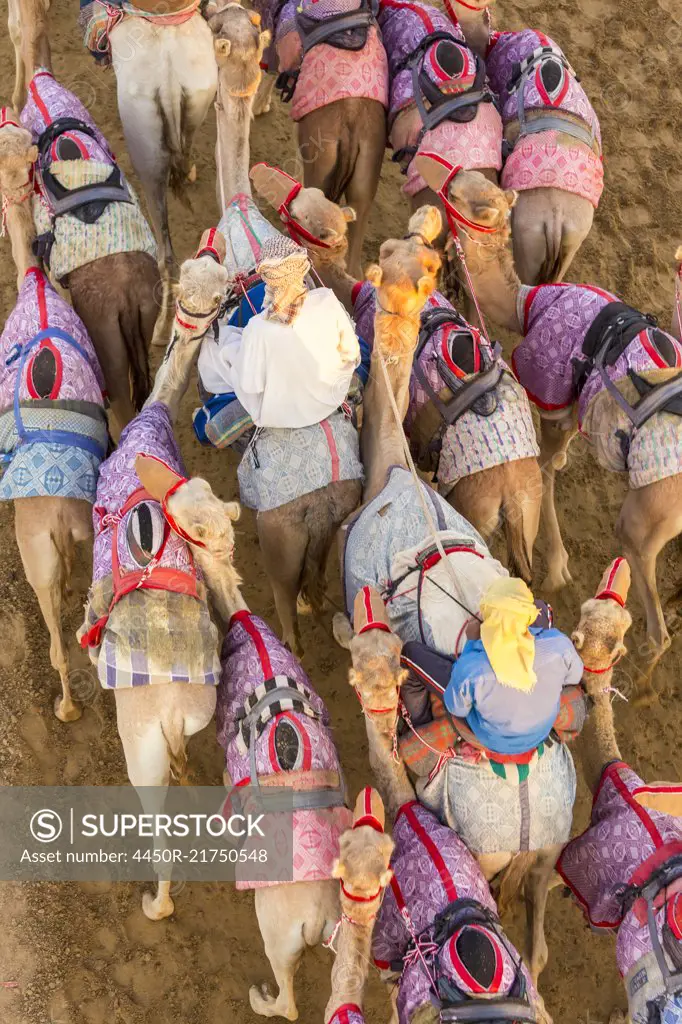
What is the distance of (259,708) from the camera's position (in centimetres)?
356

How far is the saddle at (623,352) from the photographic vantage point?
436 cm

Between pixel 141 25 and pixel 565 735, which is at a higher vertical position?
pixel 141 25

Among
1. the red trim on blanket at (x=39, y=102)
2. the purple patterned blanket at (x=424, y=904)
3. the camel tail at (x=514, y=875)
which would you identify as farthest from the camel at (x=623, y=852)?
the red trim on blanket at (x=39, y=102)

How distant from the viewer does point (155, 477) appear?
3.57 meters

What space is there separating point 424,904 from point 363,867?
1.48 ft

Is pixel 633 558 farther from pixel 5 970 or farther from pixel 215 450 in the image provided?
pixel 5 970

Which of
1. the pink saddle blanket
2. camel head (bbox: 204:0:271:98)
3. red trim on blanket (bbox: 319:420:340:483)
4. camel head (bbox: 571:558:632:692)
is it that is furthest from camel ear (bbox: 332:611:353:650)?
the pink saddle blanket

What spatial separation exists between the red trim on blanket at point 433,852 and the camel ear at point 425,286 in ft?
6.04

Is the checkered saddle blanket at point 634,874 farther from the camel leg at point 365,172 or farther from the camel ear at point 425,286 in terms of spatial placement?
the camel leg at point 365,172

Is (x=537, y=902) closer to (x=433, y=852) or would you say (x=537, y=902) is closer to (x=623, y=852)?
(x=623, y=852)

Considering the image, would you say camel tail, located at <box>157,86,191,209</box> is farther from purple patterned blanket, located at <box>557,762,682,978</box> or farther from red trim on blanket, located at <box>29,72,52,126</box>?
purple patterned blanket, located at <box>557,762,682,978</box>

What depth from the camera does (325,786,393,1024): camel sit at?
2.96 meters

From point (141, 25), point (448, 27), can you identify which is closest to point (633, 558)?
point (448, 27)

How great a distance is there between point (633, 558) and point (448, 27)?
2982 millimetres
